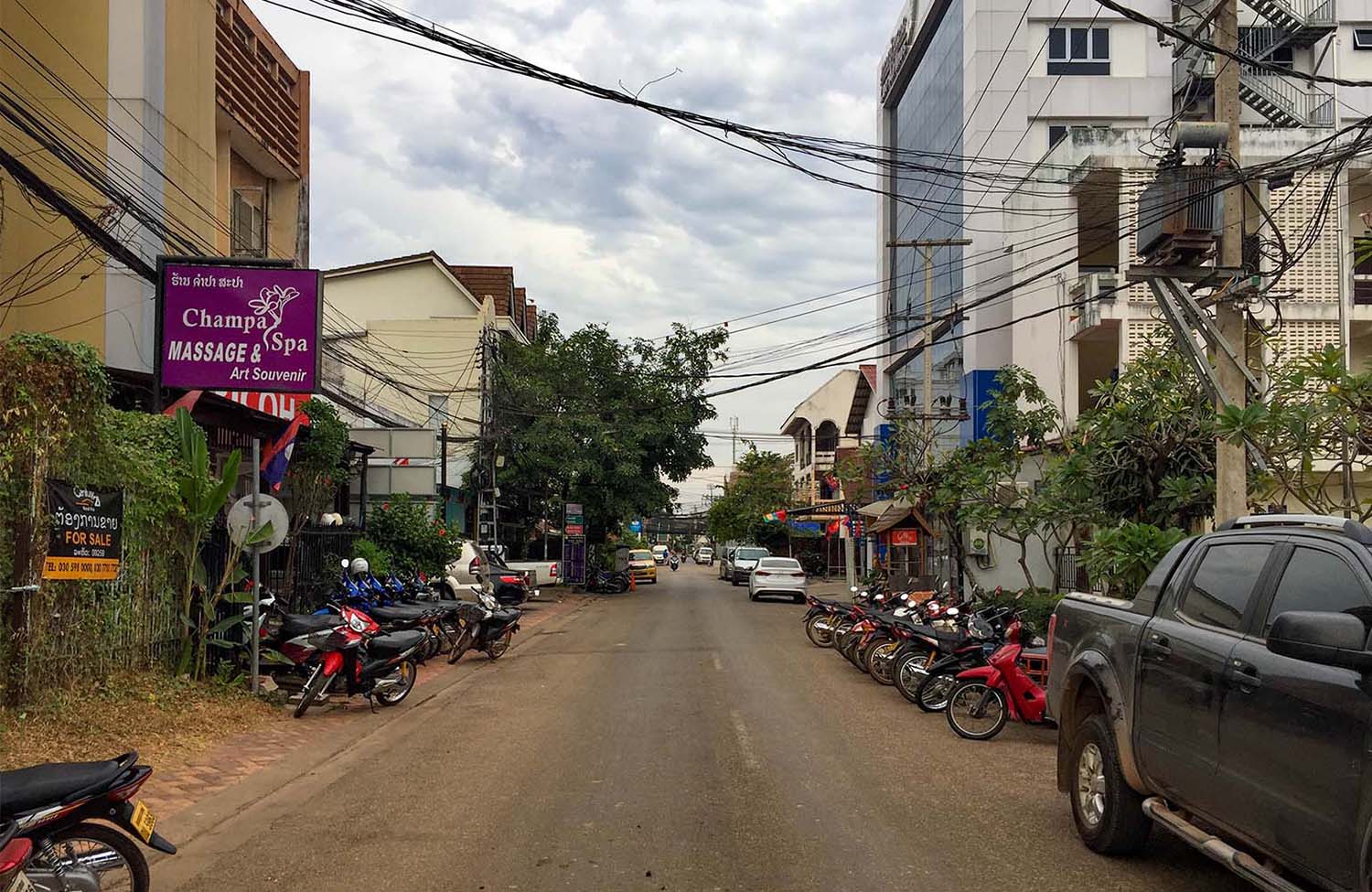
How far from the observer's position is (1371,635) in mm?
4441

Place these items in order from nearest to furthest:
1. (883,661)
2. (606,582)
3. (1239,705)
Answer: (1239,705)
(883,661)
(606,582)

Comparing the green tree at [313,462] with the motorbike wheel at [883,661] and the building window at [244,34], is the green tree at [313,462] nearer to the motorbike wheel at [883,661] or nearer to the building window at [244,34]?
the building window at [244,34]

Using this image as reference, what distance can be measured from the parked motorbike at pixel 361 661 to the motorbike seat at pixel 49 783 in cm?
723

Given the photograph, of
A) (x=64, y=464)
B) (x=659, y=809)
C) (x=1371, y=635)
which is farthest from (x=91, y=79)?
(x=1371, y=635)

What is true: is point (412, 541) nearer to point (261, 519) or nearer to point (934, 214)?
point (261, 519)

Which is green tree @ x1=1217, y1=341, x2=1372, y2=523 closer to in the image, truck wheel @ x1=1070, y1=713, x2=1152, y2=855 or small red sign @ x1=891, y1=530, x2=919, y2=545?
truck wheel @ x1=1070, y1=713, x2=1152, y2=855

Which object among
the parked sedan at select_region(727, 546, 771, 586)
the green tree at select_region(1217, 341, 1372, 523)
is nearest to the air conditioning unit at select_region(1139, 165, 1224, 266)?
the green tree at select_region(1217, 341, 1372, 523)

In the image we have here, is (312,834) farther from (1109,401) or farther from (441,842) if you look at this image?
(1109,401)

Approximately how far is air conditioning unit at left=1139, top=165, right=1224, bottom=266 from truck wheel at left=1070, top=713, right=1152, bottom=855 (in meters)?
6.59

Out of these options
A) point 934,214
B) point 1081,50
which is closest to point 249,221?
point 934,214

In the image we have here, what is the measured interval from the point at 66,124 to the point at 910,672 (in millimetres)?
14725

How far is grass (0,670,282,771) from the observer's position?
9164mm

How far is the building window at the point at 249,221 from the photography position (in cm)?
2350

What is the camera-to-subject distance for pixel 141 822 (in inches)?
212
